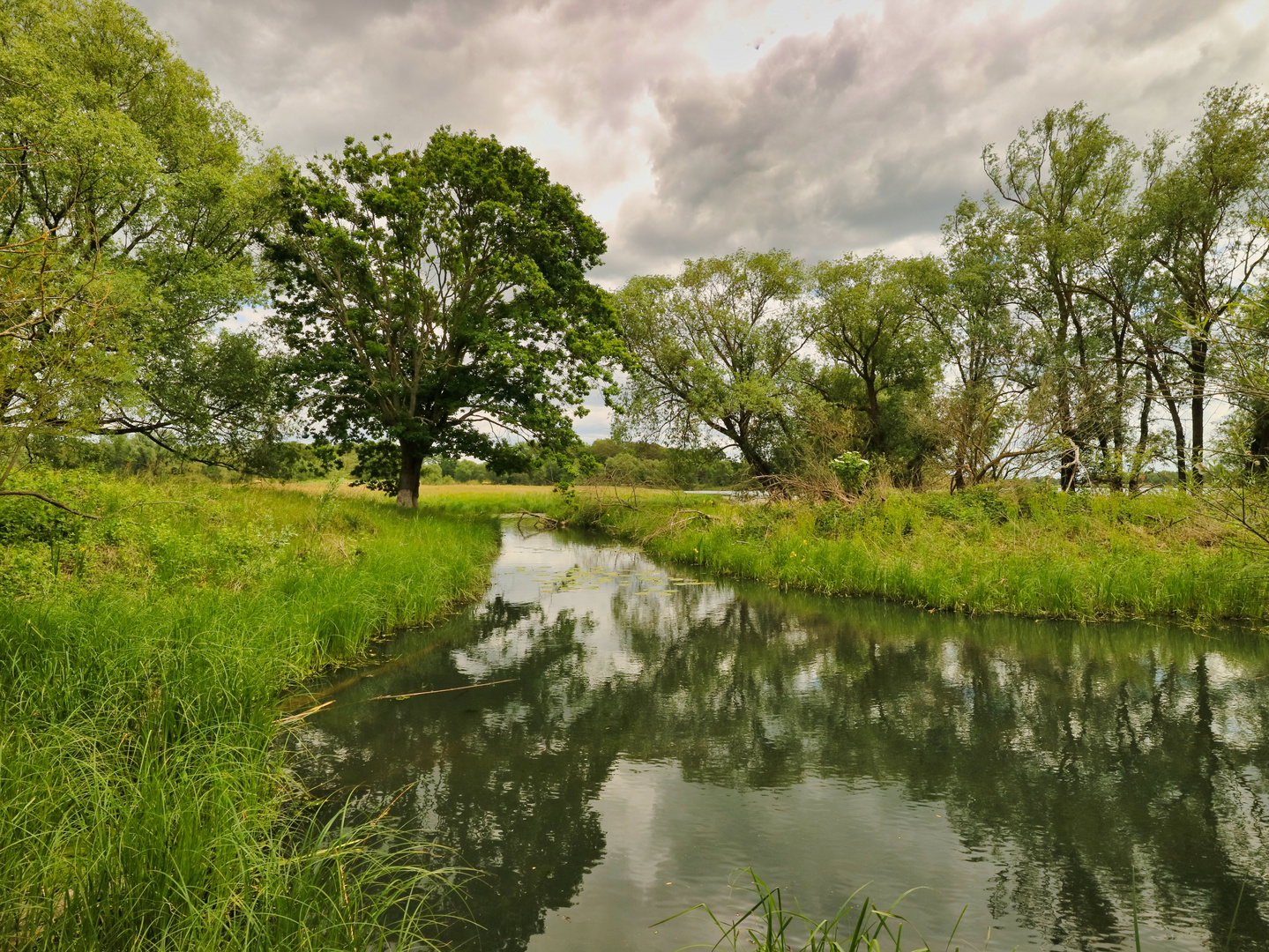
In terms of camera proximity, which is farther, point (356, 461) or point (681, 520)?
point (356, 461)

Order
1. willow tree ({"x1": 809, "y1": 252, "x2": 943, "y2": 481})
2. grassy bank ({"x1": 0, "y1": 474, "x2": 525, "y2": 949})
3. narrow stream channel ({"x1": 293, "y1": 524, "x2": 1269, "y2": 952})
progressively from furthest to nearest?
willow tree ({"x1": 809, "y1": 252, "x2": 943, "y2": 481}) < narrow stream channel ({"x1": 293, "y1": 524, "x2": 1269, "y2": 952}) < grassy bank ({"x1": 0, "y1": 474, "x2": 525, "y2": 949})

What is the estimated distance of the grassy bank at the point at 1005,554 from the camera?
9.79 metres

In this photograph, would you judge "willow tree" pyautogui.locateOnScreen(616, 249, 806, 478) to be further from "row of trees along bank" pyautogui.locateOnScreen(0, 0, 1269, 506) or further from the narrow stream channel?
the narrow stream channel

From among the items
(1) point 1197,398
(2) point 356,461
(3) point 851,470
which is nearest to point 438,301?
(2) point 356,461

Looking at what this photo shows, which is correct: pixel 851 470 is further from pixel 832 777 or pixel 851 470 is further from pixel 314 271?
pixel 314 271

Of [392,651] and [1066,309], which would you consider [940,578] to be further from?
[1066,309]

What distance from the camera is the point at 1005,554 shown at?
37.7 feet

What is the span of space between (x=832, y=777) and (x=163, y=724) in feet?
16.7

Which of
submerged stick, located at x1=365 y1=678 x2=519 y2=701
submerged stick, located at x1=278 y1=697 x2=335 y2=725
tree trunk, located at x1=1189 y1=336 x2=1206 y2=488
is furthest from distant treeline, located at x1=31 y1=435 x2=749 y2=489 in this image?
tree trunk, located at x1=1189 y1=336 x2=1206 y2=488

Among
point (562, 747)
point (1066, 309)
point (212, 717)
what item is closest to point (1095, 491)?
point (1066, 309)

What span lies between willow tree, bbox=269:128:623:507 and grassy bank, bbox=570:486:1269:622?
6.71 m

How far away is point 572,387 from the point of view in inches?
695

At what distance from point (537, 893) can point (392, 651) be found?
17.4ft

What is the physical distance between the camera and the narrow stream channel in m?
3.43
